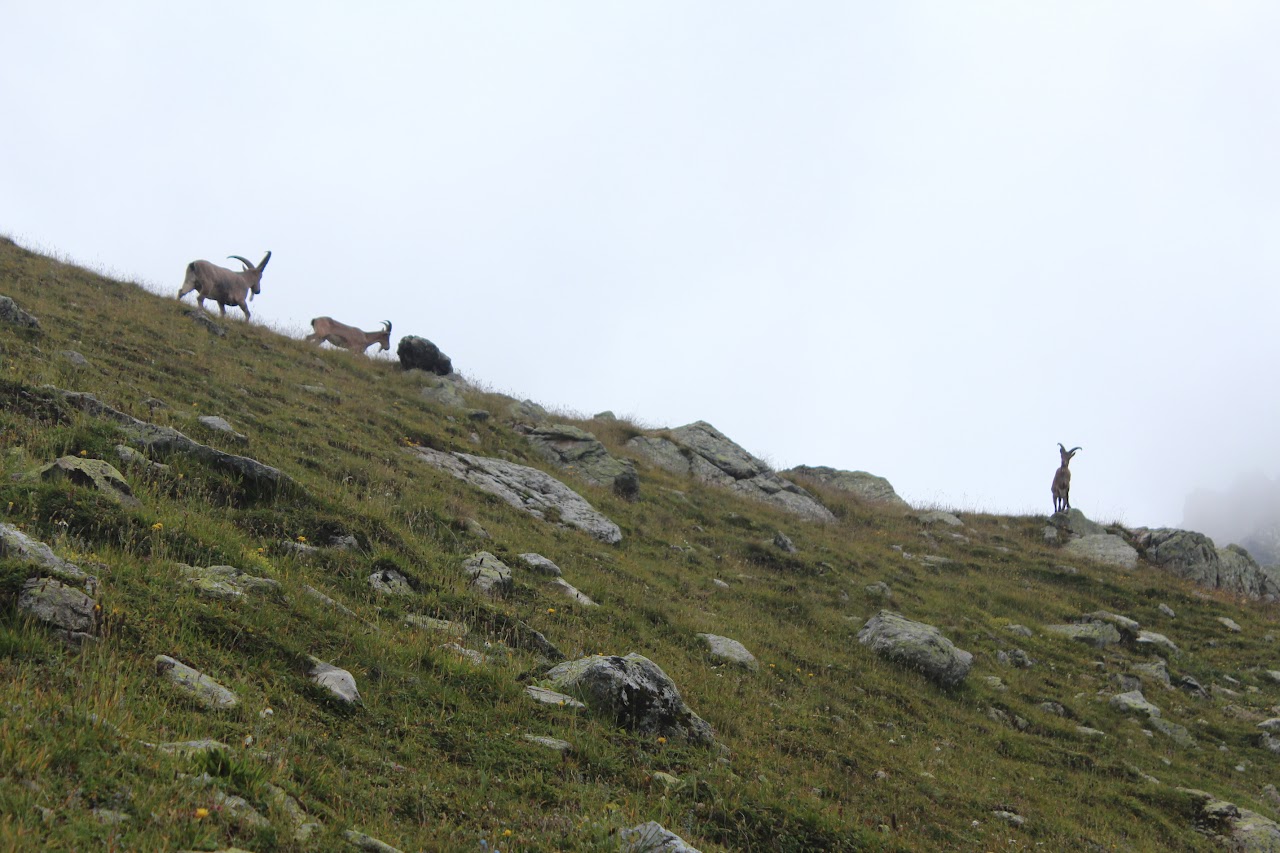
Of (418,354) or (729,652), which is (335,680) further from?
(418,354)

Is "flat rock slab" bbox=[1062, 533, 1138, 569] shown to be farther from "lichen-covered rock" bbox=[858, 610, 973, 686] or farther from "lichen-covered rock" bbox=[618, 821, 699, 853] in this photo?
"lichen-covered rock" bbox=[618, 821, 699, 853]

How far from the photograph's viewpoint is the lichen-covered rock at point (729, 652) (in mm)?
11578

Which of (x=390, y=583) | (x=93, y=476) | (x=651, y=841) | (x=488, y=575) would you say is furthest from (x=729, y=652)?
(x=93, y=476)

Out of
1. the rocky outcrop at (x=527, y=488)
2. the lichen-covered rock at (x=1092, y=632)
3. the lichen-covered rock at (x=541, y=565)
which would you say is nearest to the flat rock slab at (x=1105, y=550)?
the lichen-covered rock at (x=1092, y=632)

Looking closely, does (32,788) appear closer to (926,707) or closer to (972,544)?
(926,707)

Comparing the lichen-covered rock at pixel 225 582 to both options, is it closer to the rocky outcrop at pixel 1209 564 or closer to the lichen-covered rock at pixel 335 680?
the lichen-covered rock at pixel 335 680

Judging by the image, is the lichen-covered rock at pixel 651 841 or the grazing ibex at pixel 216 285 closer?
the lichen-covered rock at pixel 651 841

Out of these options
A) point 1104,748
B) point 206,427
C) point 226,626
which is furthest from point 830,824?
point 206,427

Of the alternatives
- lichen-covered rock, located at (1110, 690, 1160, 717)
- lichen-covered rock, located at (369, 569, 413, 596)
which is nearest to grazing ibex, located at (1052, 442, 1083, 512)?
lichen-covered rock, located at (1110, 690, 1160, 717)

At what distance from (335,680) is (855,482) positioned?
31726mm

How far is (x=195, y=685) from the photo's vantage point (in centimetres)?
548

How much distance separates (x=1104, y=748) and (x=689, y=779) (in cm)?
909

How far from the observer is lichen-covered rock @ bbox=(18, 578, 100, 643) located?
5.43 m

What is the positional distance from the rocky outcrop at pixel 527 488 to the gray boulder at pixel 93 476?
27.3 feet
